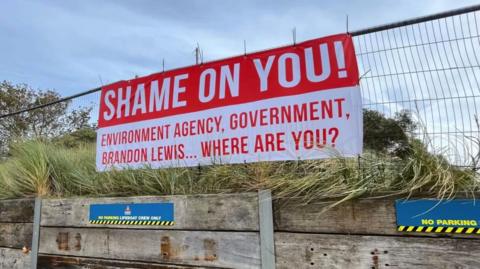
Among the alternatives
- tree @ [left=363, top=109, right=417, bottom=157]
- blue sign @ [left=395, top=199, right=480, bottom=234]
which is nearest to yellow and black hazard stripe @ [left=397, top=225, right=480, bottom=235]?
blue sign @ [left=395, top=199, right=480, bottom=234]

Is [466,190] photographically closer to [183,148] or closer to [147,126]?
[183,148]

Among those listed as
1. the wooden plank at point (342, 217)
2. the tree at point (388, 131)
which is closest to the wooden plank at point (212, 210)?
the wooden plank at point (342, 217)

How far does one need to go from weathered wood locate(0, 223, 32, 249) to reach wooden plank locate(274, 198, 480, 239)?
385cm

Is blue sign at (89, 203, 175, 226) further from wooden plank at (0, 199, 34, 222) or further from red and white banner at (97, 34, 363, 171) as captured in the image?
wooden plank at (0, 199, 34, 222)

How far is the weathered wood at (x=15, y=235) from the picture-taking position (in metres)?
6.11

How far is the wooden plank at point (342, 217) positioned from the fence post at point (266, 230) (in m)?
0.06

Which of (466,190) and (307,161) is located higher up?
(307,161)

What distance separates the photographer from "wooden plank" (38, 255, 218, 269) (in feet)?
15.7

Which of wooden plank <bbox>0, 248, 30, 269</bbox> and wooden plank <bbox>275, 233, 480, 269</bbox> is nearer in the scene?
wooden plank <bbox>275, 233, 480, 269</bbox>

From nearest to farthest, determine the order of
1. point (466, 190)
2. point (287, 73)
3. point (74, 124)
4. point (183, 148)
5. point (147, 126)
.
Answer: point (466, 190), point (287, 73), point (183, 148), point (147, 126), point (74, 124)

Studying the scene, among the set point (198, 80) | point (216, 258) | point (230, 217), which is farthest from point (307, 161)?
point (198, 80)

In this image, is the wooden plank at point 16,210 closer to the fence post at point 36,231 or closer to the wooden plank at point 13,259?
the fence post at point 36,231

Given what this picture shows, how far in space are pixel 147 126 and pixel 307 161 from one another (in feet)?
7.44

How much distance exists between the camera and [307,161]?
14.5 ft
